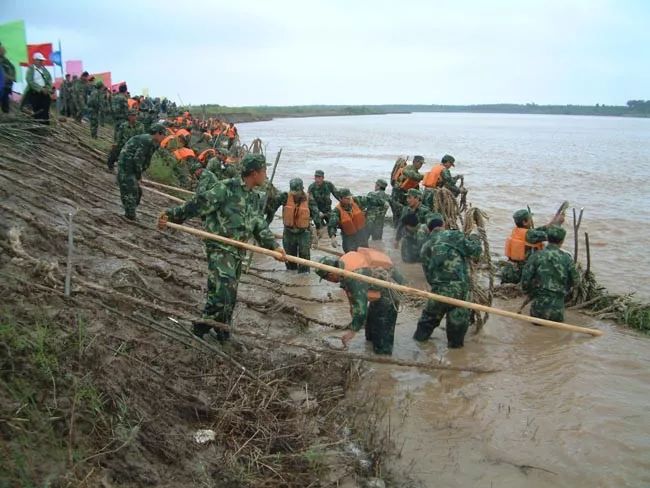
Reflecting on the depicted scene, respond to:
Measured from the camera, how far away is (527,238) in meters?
7.75

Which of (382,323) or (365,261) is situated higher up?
(365,261)

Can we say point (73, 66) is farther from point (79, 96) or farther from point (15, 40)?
point (15, 40)

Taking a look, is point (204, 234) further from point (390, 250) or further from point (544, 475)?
point (390, 250)

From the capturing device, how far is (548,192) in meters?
21.6

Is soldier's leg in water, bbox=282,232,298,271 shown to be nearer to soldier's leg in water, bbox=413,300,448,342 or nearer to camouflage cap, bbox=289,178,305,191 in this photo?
camouflage cap, bbox=289,178,305,191

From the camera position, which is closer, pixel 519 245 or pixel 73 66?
pixel 519 245

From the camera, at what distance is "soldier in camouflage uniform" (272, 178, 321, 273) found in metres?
8.90

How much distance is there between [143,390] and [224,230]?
6.02 ft

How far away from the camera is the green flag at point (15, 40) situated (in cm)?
1295

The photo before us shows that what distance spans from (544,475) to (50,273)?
420 centimetres

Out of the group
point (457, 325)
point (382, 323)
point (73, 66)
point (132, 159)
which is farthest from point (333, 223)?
point (73, 66)

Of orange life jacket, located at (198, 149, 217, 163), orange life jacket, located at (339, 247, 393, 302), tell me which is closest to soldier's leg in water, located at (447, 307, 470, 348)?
orange life jacket, located at (339, 247, 393, 302)

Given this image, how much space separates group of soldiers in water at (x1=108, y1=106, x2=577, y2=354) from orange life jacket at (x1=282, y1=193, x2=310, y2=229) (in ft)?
0.05

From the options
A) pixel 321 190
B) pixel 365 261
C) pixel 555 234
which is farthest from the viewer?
pixel 321 190
